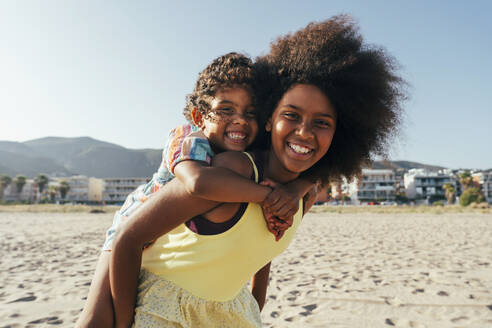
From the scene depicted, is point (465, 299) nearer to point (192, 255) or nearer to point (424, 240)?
point (192, 255)

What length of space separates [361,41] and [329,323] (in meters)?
3.61

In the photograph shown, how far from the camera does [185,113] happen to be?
2340 millimetres

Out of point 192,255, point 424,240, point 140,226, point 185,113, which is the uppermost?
point 185,113

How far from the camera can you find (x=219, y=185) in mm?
1223

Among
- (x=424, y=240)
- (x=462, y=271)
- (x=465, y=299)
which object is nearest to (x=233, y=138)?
(x=465, y=299)

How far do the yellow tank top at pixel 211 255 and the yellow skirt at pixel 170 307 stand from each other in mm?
26

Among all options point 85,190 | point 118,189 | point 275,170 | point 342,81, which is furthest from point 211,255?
point 85,190

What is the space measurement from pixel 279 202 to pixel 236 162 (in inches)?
8.9

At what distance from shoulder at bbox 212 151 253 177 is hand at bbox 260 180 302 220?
3.2 inches

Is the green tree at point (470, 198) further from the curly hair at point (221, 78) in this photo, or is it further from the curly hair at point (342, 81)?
the curly hair at point (221, 78)

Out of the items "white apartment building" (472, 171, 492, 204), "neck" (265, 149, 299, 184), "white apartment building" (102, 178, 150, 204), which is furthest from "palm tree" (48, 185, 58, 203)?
"white apartment building" (472, 171, 492, 204)

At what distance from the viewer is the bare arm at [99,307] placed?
1.31 m

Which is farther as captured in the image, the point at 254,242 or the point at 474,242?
the point at 474,242

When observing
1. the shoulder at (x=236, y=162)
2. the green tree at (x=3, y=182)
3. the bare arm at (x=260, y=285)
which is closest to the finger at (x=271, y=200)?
the shoulder at (x=236, y=162)
